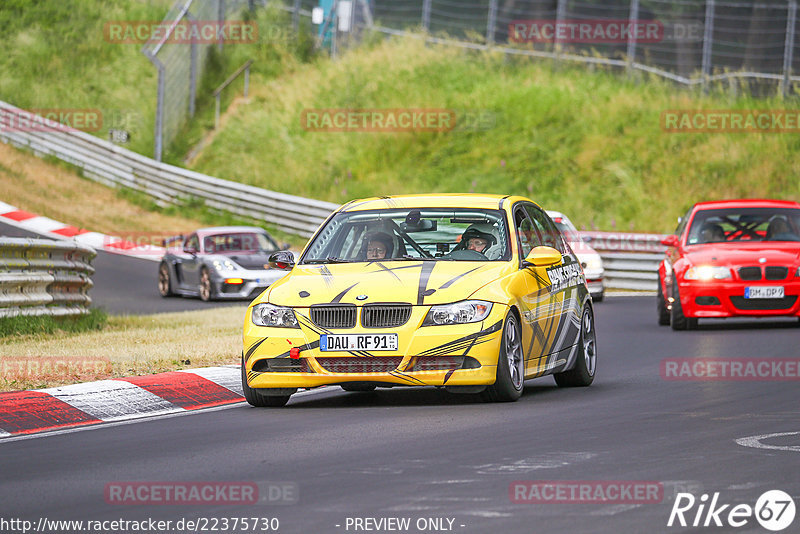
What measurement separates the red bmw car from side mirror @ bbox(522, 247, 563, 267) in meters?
7.39

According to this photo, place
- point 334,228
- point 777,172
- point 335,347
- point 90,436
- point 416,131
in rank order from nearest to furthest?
point 90,436, point 335,347, point 334,228, point 777,172, point 416,131

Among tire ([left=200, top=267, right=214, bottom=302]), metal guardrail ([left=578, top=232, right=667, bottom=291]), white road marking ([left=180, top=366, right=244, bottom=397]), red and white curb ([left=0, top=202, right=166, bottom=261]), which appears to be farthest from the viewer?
red and white curb ([left=0, top=202, right=166, bottom=261])

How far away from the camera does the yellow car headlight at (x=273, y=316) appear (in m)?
10.7

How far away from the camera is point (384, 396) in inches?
466

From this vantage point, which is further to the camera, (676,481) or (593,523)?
(676,481)

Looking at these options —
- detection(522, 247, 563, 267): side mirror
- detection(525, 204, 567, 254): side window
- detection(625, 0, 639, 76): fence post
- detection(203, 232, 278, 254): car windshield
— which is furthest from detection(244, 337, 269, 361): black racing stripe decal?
detection(625, 0, 639, 76): fence post

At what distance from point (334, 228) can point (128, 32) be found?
3720 cm

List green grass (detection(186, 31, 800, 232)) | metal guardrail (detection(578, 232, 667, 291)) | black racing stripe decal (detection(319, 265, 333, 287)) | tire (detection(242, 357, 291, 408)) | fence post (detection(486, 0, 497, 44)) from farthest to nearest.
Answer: fence post (detection(486, 0, 497, 44)) < green grass (detection(186, 31, 800, 232)) < metal guardrail (detection(578, 232, 667, 291)) < tire (detection(242, 357, 291, 408)) < black racing stripe decal (detection(319, 265, 333, 287))

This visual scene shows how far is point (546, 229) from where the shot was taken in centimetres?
1280

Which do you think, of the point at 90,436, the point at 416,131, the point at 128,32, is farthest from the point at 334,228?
the point at 128,32

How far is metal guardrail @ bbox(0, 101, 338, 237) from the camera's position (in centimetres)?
3494

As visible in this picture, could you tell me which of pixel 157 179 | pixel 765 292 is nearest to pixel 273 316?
pixel 765 292

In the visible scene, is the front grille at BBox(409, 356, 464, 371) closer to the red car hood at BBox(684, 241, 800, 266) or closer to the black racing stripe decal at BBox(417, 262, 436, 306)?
the black racing stripe decal at BBox(417, 262, 436, 306)

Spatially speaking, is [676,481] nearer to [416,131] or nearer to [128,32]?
[416,131]
